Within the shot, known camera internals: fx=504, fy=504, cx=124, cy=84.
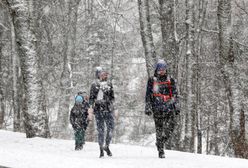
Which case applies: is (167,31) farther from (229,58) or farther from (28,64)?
(28,64)

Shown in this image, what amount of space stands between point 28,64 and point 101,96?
18.1 ft

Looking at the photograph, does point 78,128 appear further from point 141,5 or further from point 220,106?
point 220,106

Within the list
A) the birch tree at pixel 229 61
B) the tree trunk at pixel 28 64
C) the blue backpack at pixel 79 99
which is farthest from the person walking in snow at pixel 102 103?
the birch tree at pixel 229 61

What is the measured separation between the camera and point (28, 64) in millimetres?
15602

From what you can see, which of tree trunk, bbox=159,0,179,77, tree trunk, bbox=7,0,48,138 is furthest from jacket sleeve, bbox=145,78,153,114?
tree trunk, bbox=7,0,48,138

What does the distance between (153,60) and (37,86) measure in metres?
3.84

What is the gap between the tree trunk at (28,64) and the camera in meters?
15.5

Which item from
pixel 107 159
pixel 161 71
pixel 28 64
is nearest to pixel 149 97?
pixel 161 71

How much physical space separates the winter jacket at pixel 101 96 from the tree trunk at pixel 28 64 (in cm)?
517

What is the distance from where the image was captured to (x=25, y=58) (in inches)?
613

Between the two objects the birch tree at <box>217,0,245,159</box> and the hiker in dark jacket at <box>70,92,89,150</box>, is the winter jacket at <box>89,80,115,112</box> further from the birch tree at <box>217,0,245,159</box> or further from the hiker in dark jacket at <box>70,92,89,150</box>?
the birch tree at <box>217,0,245,159</box>

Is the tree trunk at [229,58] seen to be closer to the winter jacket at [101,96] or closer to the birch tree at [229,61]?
the birch tree at [229,61]

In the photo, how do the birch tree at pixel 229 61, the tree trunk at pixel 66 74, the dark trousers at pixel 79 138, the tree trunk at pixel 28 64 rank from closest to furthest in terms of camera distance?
1. the dark trousers at pixel 79 138
2. the birch tree at pixel 229 61
3. the tree trunk at pixel 28 64
4. the tree trunk at pixel 66 74

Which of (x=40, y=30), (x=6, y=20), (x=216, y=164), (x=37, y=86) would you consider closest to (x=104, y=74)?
(x=216, y=164)
